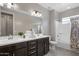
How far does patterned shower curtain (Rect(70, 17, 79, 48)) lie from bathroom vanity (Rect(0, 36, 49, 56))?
1.03m

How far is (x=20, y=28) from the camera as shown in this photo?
7.70 feet

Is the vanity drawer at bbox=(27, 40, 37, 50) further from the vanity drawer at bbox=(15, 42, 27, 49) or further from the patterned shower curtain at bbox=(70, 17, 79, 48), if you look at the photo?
the patterned shower curtain at bbox=(70, 17, 79, 48)

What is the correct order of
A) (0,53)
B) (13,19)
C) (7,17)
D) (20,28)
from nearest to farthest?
(0,53) → (7,17) → (13,19) → (20,28)

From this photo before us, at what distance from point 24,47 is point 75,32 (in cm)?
215

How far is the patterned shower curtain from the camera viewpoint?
2.79 meters

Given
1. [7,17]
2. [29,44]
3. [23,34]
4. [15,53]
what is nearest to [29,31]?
[23,34]

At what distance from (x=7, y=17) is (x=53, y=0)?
4.17ft

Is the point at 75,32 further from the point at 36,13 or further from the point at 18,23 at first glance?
the point at 18,23

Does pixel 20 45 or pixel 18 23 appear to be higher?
pixel 18 23

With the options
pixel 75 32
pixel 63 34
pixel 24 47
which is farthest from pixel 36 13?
pixel 75 32

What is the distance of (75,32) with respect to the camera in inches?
116

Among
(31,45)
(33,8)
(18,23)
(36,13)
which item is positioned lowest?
(31,45)

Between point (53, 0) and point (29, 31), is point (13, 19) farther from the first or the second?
point (53, 0)

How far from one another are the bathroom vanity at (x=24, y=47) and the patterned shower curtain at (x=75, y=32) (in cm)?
103
